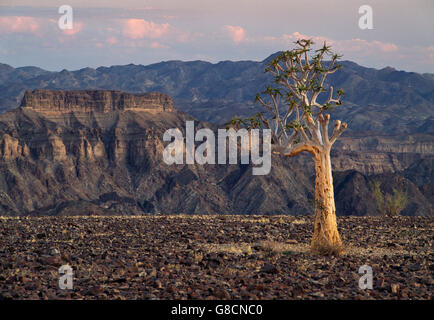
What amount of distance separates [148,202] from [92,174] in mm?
17592

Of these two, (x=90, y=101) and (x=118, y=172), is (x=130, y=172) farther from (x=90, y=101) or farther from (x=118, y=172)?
(x=90, y=101)

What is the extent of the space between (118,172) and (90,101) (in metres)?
28.5

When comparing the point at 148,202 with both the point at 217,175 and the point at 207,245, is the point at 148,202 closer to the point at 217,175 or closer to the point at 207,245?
the point at 217,175

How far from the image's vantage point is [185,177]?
115000 mm

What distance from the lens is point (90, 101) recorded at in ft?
474

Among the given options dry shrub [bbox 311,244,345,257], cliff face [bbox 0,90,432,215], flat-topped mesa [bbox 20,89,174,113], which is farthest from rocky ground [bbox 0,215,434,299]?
flat-topped mesa [bbox 20,89,174,113]

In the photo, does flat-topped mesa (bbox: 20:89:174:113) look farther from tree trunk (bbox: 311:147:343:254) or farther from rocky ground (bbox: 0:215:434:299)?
tree trunk (bbox: 311:147:343:254)

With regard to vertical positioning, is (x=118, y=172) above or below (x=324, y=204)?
below

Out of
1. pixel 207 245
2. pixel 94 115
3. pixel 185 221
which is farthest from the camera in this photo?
pixel 94 115

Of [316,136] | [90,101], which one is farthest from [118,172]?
[316,136]

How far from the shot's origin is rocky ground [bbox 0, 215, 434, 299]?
1299 cm

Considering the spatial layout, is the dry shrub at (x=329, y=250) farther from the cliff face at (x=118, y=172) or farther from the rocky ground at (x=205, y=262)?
the cliff face at (x=118, y=172)

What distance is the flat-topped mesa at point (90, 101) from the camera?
449 ft

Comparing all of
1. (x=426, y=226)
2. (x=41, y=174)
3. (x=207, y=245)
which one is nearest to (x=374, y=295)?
(x=207, y=245)
